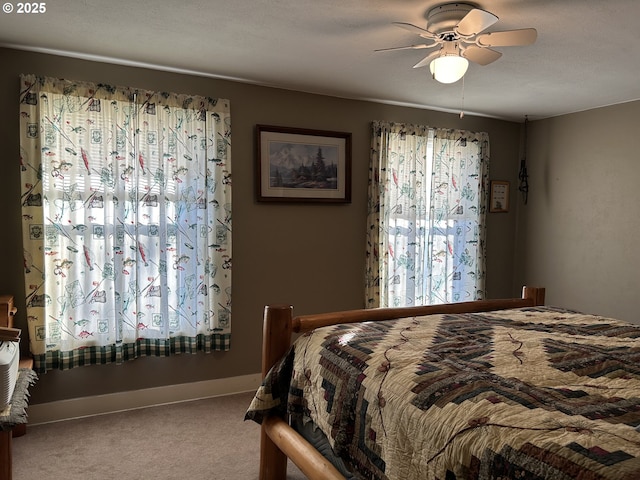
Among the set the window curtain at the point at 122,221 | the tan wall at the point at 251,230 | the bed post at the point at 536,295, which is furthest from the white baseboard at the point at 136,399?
the bed post at the point at 536,295

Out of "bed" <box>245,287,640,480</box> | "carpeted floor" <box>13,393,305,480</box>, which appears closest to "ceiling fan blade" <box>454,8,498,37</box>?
"bed" <box>245,287,640,480</box>

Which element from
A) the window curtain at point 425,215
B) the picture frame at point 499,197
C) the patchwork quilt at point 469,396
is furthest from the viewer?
the picture frame at point 499,197

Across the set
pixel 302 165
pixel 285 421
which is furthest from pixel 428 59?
pixel 285 421

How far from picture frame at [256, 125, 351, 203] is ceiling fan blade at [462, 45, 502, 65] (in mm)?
1582

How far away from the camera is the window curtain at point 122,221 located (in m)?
2.97

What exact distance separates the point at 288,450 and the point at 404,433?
777 millimetres

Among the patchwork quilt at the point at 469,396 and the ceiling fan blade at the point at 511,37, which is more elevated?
the ceiling fan blade at the point at 511,37

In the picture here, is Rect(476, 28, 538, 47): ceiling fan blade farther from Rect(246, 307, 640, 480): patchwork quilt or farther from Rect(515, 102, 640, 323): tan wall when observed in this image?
Rect(515, 102, 640, 323): tan wall

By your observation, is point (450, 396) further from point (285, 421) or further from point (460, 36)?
point (460, 36)

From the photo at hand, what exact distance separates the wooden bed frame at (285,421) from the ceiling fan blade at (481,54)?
137 centimetres

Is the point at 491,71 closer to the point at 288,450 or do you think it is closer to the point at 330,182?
the point at 330,182

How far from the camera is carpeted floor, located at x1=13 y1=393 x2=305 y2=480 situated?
249 centimetres

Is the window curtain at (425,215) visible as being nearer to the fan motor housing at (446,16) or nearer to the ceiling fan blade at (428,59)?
the ceiling fan blade at (428,59)

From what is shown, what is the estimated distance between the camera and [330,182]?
396 cm
